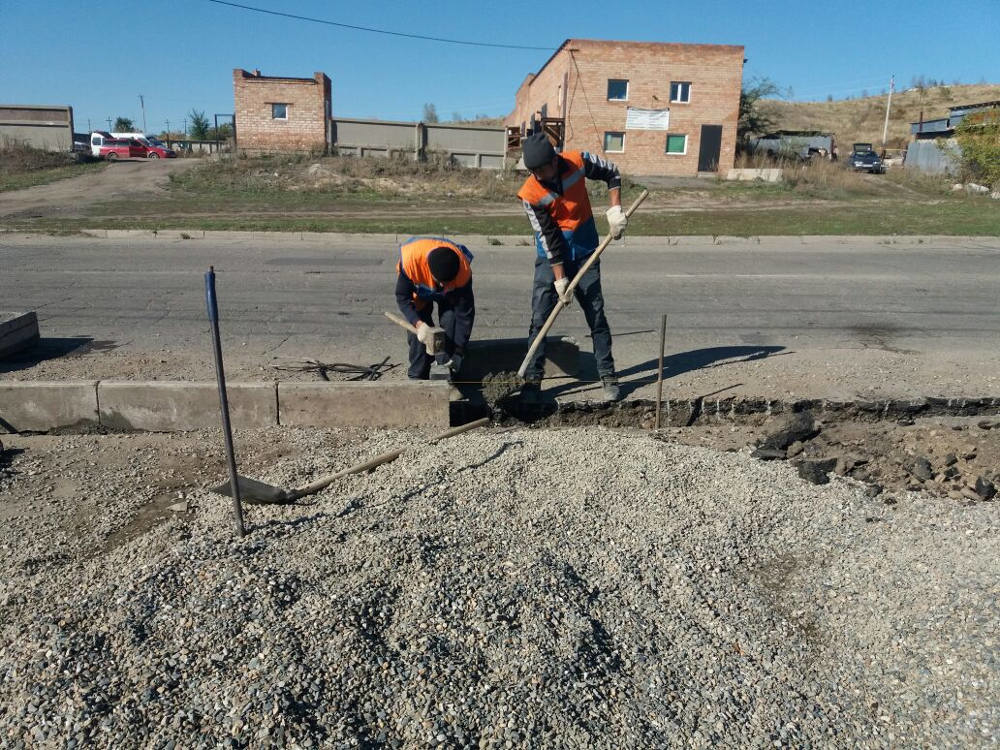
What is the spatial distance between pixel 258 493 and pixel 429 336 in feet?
5.79

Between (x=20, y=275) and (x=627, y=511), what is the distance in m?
10.2

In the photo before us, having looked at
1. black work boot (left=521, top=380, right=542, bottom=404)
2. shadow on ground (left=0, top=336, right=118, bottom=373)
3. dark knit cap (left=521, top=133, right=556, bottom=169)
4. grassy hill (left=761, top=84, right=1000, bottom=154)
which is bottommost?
shadow on ground (left=0, top=336, right=118, bottom=373)

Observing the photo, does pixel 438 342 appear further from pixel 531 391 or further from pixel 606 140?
pixel 606 140

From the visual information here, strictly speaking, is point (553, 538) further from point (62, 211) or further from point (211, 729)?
point (62, 211)

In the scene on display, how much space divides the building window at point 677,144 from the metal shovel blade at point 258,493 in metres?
33.9

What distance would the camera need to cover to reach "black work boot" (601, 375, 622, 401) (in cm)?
566

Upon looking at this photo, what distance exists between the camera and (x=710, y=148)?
114 ft

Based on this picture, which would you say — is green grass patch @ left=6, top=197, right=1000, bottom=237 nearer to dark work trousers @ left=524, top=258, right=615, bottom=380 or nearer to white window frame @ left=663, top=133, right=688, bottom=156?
dark work trousers @ left=524, top=258, right=615, bottom=380

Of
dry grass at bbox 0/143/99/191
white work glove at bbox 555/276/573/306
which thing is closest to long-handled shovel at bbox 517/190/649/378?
white work glove at bbox 555/276/573/306

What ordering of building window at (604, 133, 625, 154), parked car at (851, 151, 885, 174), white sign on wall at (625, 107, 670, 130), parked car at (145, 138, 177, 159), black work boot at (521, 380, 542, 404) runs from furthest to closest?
parked car at (145, 138, 177, 159)
parked car at (851, 151, 885, 174)
building window at (604, 133, 625, 154)
white sign on wall at (625, 107, 670, 130)
black work boot at (521, 380, 542, 404)

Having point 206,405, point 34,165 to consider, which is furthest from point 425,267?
point 34,165

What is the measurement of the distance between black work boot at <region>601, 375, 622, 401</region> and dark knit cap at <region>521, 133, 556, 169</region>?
1.65 metres

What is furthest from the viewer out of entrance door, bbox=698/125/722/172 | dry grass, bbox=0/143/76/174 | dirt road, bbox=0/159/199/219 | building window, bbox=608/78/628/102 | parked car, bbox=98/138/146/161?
parked car, bbox=98/138/146/161

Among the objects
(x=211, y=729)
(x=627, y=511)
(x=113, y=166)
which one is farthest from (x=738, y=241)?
(x=113, y=166)
